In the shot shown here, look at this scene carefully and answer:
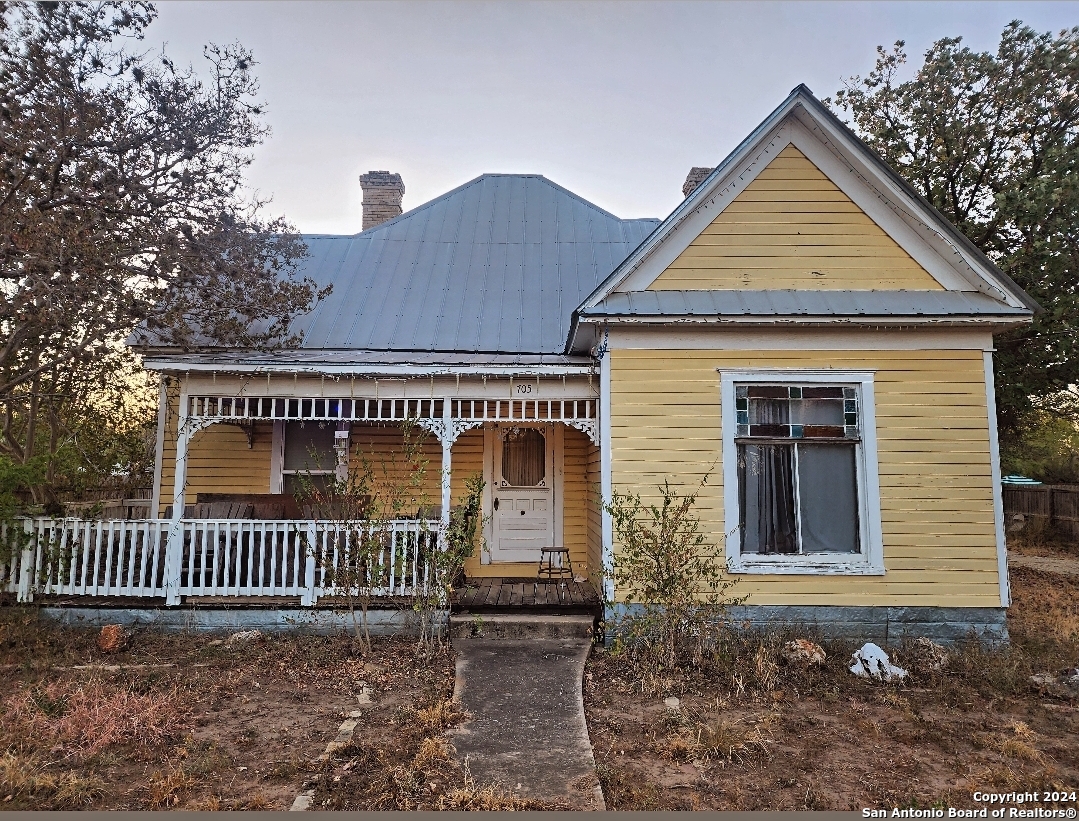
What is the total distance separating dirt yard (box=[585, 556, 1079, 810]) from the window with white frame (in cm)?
100

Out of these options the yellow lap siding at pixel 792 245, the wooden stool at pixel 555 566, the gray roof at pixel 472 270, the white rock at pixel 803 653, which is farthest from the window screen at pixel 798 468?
the gray roof at pixel 472 270

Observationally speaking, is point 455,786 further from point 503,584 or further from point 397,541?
point 503,584

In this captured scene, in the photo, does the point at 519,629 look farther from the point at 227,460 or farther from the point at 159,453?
the point at 159,453

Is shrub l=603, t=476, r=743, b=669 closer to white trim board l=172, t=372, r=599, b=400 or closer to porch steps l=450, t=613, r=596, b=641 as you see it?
porch steps l=450, t=613, r=596, b=641

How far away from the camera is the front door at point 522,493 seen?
10.2 metres

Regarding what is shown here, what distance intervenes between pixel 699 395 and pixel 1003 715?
3.99 m

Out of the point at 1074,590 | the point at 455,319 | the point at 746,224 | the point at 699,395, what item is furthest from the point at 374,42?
the point at 1074,590

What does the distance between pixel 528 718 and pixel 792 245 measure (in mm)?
5998

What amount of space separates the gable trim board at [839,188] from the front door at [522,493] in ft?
11.3

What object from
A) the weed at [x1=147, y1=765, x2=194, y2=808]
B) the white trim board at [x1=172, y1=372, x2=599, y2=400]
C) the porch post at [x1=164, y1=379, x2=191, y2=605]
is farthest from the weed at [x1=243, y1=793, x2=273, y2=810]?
the white trim board at [x1=172, y1=372, x2=599, y2=400]

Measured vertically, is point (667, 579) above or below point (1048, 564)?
above

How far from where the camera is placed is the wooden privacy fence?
1709 centimetres

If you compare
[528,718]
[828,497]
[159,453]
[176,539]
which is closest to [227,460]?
[159,453]

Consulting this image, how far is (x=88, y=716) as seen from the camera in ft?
16.3
